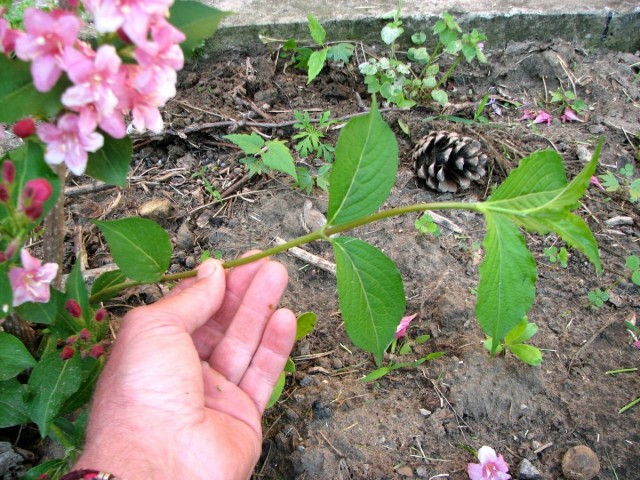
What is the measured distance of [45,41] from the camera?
110 centimetres

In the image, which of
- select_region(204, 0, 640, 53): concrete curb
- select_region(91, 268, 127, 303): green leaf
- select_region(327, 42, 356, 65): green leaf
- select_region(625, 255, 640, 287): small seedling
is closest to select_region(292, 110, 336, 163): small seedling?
select_region(327, 42, 356, 65): green leaf

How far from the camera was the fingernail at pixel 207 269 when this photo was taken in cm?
185

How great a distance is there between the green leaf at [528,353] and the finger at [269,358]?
830mm

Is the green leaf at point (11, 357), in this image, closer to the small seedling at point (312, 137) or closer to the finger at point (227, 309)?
the finger at point (227, 309)

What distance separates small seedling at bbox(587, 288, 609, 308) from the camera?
238 centimetres

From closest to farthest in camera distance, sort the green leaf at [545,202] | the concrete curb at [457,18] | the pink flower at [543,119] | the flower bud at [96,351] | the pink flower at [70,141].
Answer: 1. the pink flower at [70,141]
2. the green leaf at [545,202]
3. the flower bud at [96,351]
4. the pink flower at [543,119]
5. the concrete curb at [457,18]

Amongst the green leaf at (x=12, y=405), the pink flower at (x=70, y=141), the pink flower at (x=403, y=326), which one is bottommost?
the pink flower at (x=403, y=326)

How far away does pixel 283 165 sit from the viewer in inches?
97.0

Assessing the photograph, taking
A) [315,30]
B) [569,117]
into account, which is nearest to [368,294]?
[315,30]

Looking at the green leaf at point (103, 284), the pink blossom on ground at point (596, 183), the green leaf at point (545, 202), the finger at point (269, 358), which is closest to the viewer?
the green leaf at point (545, 202)

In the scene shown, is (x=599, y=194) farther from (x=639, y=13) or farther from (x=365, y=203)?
(x=365, y=203)

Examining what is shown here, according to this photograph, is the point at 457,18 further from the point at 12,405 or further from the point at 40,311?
the point at 12,405

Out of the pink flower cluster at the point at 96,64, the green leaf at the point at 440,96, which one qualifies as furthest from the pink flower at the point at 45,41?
the green leaf at the point at 440,96

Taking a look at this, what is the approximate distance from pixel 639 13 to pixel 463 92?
4.36ft
